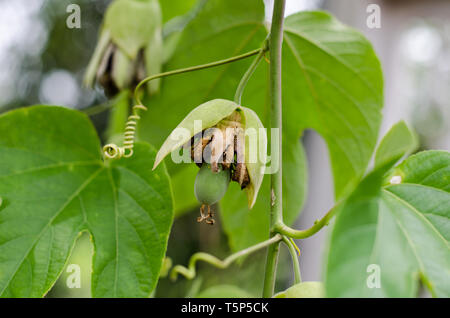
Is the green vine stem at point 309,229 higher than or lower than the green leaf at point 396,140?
lower

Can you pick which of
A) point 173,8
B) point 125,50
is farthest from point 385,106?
point 125,50

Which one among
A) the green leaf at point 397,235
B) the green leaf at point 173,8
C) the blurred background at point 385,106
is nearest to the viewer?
the green leaf at point 397,235

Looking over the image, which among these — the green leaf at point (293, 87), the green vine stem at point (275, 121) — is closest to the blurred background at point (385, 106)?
the green leaf at point (293, 87)

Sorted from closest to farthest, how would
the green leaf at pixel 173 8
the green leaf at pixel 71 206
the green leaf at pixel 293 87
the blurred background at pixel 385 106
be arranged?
the green leaf at pixel 71 206 < the green leaf at pixel 293 87 < the green leaf at pixel 173 8 < the blurred background at pixel 385 106

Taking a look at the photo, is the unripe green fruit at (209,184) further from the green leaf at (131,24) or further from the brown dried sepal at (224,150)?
the green leaf at (131,24)

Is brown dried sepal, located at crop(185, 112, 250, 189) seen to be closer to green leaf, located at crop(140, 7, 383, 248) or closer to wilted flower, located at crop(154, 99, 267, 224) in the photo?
wilted flower, located at crop(154, 99, 267, 224)

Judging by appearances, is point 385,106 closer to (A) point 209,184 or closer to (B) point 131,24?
(B) point 131,24
